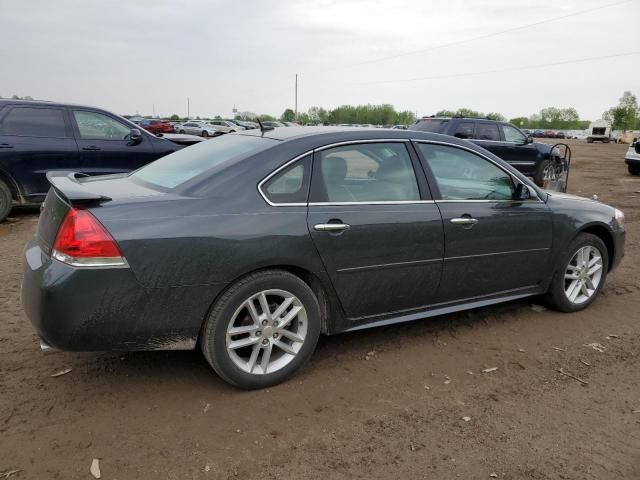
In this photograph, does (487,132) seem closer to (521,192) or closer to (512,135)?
(512,135)

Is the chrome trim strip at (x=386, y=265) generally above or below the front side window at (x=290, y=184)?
below

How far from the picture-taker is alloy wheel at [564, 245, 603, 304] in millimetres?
4469

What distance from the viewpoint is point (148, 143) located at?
834cm

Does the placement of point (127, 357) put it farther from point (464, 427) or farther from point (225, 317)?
point (464, 427)

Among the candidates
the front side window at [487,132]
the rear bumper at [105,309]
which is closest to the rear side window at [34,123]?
the rear bumper at [105,309]

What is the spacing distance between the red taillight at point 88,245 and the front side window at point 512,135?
39.1 ft

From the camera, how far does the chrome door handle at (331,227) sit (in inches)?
122

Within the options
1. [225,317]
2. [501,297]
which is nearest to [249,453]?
[225,317]

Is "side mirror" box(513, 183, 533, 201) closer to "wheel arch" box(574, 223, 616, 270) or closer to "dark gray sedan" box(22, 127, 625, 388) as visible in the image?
"dark gray sedan" box(22, 127, 625, 388)

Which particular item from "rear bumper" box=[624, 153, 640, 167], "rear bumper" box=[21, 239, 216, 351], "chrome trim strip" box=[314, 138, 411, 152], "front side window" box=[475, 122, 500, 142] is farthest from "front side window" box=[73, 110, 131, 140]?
"rear bumper" box=[624, 153, 640, 167]

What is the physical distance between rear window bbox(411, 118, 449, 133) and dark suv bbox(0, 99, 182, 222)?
6519 mm

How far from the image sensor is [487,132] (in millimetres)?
12578

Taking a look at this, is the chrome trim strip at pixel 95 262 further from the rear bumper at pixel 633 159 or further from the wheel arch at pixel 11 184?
the rear bumper at pixel 633 159

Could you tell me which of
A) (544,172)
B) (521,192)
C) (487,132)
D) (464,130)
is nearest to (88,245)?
(521,192)
